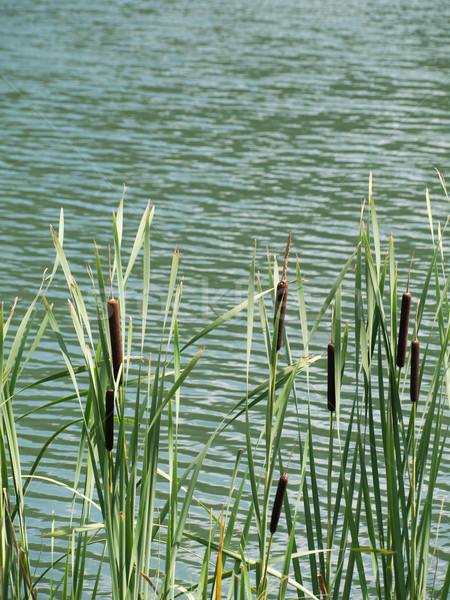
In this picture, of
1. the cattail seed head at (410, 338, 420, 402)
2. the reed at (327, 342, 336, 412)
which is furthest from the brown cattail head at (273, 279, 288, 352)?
the cattail seed head at (410, 338, 420, 402)

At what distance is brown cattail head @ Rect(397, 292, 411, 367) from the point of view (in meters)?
2.39

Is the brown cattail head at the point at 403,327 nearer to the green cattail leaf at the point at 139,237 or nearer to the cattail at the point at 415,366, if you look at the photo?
the cattail at the point at 415,366

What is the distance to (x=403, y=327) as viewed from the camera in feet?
8.02

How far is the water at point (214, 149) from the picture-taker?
8125 mm

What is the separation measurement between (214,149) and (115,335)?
420 inches

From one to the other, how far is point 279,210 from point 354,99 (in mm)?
5835

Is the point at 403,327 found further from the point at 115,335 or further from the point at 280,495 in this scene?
the point at 115,335

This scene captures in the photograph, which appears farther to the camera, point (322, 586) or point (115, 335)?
point (322, 586)

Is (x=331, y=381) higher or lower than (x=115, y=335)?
lower

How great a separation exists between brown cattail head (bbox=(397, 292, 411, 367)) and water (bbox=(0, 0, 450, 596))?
2.22m

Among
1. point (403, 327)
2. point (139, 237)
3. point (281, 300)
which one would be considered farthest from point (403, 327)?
point (139, 237)

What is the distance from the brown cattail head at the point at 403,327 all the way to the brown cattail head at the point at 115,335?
2.36 feet

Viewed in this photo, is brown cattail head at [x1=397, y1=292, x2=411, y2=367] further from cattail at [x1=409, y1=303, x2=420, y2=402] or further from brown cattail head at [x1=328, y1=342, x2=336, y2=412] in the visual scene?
brown cattail head at [x1=328, y1=342, x2=336, y2=412]

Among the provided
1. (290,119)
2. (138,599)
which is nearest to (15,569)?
(138,599)
